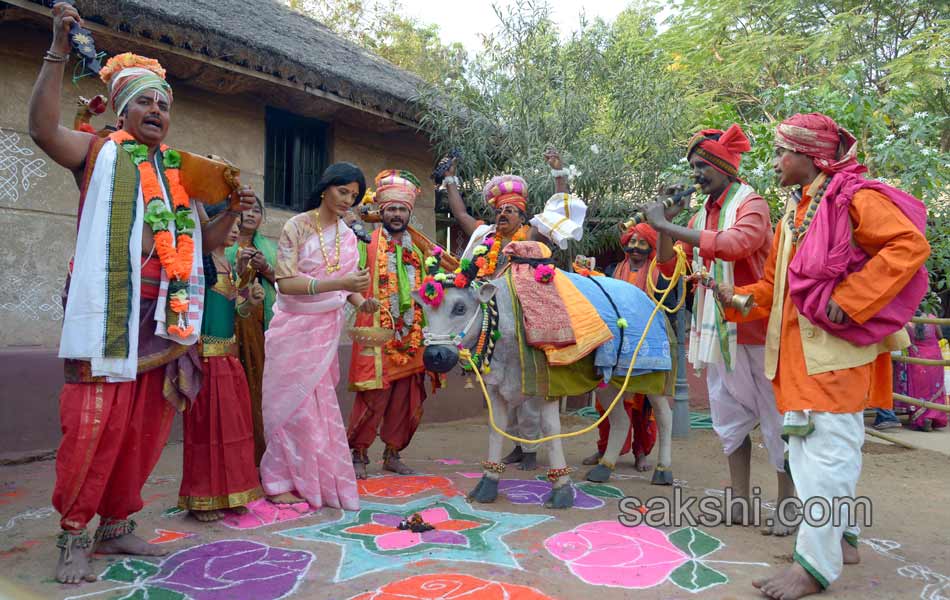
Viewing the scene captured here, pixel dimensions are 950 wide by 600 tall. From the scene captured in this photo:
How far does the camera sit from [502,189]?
19.6 ft

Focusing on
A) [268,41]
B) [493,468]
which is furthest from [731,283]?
[268,41]

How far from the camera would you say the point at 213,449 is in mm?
4211

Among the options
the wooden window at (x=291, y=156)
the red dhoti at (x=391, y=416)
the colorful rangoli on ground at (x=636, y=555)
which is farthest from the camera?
the wooden window at (x=291, y=156)

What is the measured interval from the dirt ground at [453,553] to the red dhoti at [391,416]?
404 millimetres

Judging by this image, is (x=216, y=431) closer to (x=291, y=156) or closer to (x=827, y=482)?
(x=827, y=482)

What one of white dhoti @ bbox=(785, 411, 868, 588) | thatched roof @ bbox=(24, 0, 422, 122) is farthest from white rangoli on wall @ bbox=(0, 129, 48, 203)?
white dhoti @ bbox=(785, 411, 868, 588)

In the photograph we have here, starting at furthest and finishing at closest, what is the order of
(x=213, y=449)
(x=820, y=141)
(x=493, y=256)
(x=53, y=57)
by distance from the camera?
(x=493, y=256) → (x=213, y=449) → (x=820, y=141) → (x=53, y=57)

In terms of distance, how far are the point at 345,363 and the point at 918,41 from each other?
12.5 meters

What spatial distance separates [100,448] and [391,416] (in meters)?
2.66

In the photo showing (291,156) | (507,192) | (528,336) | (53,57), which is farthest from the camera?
(291,156)

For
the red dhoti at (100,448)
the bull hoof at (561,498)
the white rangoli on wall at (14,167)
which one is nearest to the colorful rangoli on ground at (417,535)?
the bull hoof at (561,498)

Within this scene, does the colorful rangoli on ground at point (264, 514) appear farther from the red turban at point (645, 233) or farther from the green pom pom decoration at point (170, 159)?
the red turban at point (645, 233)

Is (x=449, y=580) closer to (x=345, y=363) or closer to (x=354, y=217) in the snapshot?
(x=354, y=217)

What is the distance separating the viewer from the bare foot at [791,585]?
318 cm
